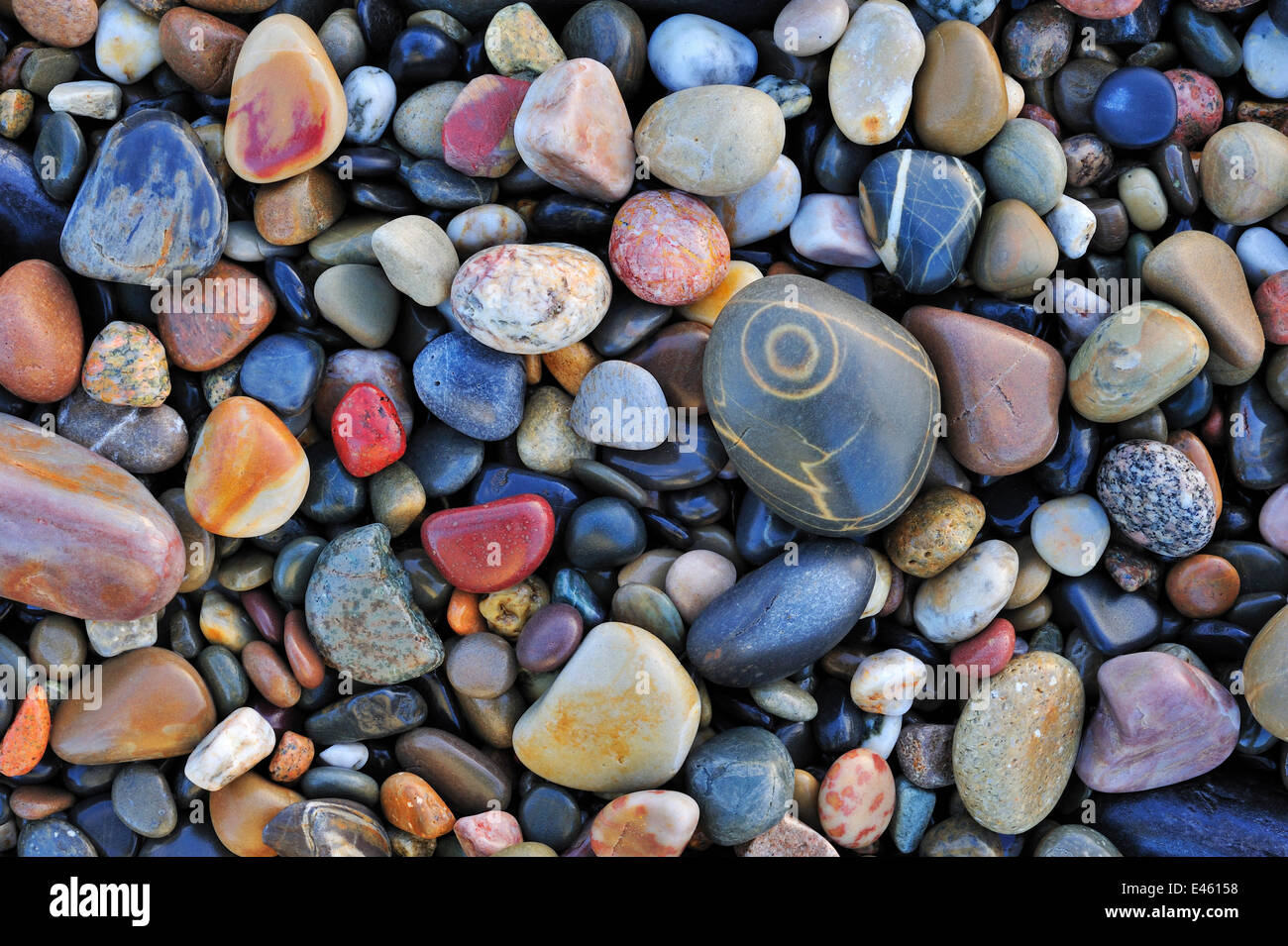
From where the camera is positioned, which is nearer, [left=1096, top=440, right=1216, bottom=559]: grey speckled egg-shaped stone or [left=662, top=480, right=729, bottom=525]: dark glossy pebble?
[left=1096, top=440, right=1216, bottom=559]: grey speckled egg-shaped stone

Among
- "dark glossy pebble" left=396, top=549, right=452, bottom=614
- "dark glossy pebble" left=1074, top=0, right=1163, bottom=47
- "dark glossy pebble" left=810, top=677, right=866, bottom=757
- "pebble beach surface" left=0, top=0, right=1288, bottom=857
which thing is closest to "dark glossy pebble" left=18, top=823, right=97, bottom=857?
"pebble beach surface" left=0, top=0, right=1288, bottom=857

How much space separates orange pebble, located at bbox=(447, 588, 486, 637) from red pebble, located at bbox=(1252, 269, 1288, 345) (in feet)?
6.94

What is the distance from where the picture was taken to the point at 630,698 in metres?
2.09

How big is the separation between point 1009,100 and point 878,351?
0.83 m

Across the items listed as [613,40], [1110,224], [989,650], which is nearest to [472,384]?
[613,40]

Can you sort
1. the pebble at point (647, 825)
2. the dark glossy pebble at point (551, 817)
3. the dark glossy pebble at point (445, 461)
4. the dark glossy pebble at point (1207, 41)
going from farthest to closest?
the dark glossy pebble at point (1207, 41)
the dark glossy pebble at point (445, 461)
the dark glossy pebble at point (551, 817)
the pebble at point (647, 825)

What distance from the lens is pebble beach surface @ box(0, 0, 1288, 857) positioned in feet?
6.91

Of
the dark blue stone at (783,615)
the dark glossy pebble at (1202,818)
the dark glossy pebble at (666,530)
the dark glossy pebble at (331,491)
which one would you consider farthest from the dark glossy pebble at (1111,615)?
the dark glossy pebble at (331,491)

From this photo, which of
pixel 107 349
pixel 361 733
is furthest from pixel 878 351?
pixel 107 349

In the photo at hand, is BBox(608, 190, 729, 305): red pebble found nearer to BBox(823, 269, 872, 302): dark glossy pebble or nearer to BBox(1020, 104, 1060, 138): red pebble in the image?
BBox(823, 269, 872, 302): dark glossy pebble

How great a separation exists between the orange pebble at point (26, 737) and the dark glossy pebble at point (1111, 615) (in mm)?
2521

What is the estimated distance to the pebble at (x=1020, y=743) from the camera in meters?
2.15

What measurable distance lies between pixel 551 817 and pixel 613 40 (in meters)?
1.92

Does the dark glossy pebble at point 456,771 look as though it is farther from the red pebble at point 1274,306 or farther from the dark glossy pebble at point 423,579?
the red pebble at point 1274,306
